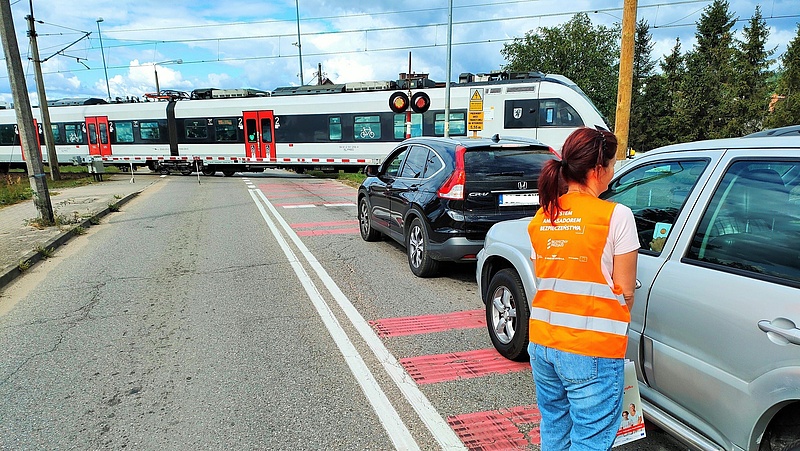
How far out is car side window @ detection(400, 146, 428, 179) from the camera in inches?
254

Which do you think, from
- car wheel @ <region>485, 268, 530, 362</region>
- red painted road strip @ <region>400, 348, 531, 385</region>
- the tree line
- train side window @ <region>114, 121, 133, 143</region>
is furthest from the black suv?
the tree line

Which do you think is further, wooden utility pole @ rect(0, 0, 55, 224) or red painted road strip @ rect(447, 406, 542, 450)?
wooden utility pole @ rect(0, 0, 55, 224)

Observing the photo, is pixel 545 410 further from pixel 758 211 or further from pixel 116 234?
pixel 116 234

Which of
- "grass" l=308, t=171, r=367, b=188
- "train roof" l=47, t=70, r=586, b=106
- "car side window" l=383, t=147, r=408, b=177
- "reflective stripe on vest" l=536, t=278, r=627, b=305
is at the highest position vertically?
"train roof" l=47, t=70, r=586, b=106

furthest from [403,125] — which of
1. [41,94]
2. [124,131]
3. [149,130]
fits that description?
[41,94]

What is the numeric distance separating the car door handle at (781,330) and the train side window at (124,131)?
91.8ft

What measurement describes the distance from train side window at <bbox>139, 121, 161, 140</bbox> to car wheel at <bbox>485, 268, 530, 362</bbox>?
24.6 meters

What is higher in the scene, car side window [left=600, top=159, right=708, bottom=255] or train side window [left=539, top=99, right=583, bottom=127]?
train side window [left=539, top=99, right=583, bottom=127]

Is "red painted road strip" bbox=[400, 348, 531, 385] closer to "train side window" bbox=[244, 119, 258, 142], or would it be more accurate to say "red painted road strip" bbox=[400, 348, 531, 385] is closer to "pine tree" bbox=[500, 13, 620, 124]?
"train side window" bbox=[244, 119, 258, 142]

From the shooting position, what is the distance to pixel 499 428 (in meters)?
2.97

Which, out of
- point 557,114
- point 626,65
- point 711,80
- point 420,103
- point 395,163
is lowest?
point 395,163

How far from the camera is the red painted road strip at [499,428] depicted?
2814mm

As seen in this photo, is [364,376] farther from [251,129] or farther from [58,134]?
[58,134]

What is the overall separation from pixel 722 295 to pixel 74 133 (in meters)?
30.7
